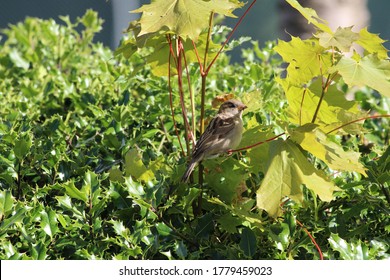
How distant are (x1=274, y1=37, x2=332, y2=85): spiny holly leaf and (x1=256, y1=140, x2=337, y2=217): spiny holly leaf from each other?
0.33m

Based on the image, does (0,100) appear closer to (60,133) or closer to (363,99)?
(60,133)

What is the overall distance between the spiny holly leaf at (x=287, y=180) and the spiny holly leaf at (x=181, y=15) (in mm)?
445

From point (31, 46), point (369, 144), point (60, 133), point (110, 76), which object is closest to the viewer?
point (60, 133)

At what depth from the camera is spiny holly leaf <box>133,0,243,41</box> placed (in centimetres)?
226

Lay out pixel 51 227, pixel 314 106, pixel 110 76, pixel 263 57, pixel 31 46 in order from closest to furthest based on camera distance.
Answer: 1. pixel 51 227
2. pixel 314 106
3. pixel 110 76
4. pixel 263 57
5. pixel 31 46

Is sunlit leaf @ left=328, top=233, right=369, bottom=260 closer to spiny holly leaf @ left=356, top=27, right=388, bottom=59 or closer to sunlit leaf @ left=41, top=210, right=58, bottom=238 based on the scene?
spiny holly leaf @ left=356, top=27, right=388, bottom=59

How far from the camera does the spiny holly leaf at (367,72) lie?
222cm

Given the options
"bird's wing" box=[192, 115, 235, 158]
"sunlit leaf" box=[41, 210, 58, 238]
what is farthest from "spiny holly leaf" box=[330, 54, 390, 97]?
"sunlit leaf" box=[41, 210, 58, 238]

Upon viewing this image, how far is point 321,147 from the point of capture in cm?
228

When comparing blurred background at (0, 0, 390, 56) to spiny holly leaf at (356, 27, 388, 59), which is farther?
blurred background at (0, 0, 390, 56)

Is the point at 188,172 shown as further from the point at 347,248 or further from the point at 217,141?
the point at 347,248

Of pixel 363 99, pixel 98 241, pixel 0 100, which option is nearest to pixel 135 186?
pixel 98 241

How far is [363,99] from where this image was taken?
13.3 ft

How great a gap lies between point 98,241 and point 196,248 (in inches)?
13.3
